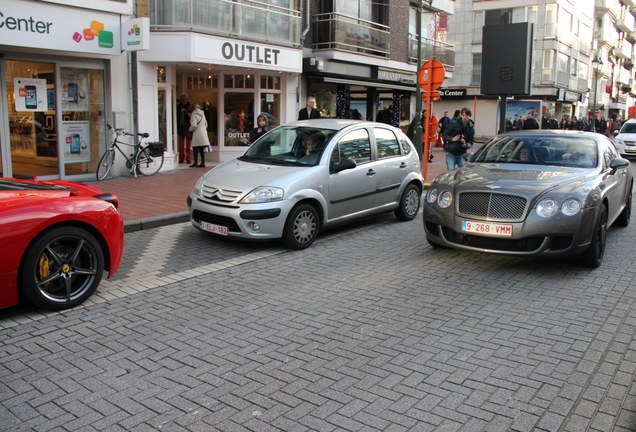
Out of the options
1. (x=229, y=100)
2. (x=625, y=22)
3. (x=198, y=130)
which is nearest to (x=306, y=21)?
(x=229, y=100)

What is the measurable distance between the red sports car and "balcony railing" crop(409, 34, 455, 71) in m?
21.6

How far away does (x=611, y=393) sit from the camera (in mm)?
3738

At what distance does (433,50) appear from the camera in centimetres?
2627

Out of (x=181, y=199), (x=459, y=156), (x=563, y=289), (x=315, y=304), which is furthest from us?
(x=459, y=156)

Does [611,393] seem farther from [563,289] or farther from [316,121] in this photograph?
[316,121]

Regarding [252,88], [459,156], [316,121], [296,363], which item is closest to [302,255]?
[316,121]

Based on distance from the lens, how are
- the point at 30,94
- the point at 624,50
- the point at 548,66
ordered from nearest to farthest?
the point at 30,94
the point at 548,66
the point at 624,50

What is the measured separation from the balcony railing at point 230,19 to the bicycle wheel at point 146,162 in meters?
3.19

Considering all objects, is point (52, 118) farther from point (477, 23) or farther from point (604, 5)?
→ point (604, 5)

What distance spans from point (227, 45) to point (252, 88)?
286 cm

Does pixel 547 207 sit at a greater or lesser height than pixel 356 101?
lesser

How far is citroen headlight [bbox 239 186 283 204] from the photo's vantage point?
7324mm

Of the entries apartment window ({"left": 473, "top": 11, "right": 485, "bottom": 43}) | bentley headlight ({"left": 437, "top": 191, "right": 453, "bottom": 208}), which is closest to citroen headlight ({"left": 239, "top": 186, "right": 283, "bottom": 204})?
bentley headlight ({"left": 437, "top": 191, "right": 453, "bottom": 208})

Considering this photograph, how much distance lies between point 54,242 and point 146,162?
945 cm
